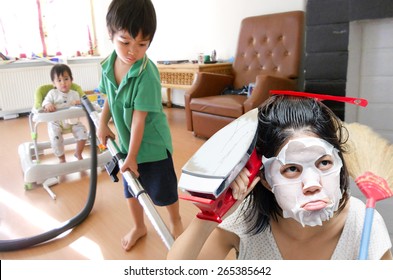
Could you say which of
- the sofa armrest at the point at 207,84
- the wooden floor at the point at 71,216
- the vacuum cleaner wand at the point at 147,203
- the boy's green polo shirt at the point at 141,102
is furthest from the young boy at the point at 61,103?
the vacuum cleaner wand at the point at 147,203

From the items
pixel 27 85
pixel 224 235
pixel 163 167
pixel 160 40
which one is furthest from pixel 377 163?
pixel 27 85

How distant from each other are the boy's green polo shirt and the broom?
0.66 m

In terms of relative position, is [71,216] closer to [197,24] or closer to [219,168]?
[219,168]

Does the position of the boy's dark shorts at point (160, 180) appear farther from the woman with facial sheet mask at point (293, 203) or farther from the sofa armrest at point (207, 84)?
the sofa armrest at point (207, 84)

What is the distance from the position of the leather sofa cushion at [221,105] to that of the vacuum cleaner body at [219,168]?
2.13 meters

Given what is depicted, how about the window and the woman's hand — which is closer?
the woman's hand

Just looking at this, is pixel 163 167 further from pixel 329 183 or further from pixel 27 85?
pixel 27 85

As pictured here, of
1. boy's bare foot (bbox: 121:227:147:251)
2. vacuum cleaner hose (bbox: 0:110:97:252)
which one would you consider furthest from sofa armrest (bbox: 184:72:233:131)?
boy's bare foot (bbox: 121:227:147:251)

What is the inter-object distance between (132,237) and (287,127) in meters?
1.15

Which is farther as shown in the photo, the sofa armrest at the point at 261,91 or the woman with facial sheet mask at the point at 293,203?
the sofa armrest at the point at 261,91

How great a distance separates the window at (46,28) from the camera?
4.32 metres

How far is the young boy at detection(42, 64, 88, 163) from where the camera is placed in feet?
8.16

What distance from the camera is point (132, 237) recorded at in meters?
1.51

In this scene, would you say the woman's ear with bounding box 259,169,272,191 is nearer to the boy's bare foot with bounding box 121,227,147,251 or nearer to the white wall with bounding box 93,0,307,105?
the boy's bare foot with bounding box 121,227,147,251
